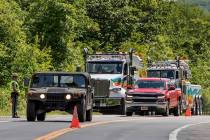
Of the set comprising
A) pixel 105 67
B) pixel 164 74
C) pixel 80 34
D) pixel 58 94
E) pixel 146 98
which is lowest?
pixel 146 98

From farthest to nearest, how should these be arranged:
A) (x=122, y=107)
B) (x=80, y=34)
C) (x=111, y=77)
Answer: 1. (x=80, y=34)
2. (x=122, y=107)
3. (x=111, y=77)

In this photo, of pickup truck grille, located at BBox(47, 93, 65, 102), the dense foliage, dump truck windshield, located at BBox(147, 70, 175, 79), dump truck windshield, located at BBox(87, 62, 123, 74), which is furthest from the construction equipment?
pickup truck grille, located at BBox(47, 93, 65, 102)

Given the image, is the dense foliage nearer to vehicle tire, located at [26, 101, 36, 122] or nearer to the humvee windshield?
the humvee windshield

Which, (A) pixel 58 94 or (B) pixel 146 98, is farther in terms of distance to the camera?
(B) pixel 146 98

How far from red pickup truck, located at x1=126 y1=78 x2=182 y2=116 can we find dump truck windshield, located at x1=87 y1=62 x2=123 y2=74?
62.1 inches

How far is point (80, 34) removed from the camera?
2427 inches

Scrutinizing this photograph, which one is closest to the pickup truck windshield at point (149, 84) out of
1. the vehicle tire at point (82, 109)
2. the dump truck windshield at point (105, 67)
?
the dump truck windshield at point (105, 67)

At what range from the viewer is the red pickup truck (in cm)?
3862

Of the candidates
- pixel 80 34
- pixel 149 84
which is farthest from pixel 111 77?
pixel 80 34

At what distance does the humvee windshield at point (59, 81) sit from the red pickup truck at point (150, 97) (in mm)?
10992

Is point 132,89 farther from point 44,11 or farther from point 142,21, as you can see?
point 142,21

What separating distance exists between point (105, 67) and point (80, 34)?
20.8 meters

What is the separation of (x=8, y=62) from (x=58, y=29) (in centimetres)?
941

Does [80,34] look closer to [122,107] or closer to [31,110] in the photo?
[122,107]
